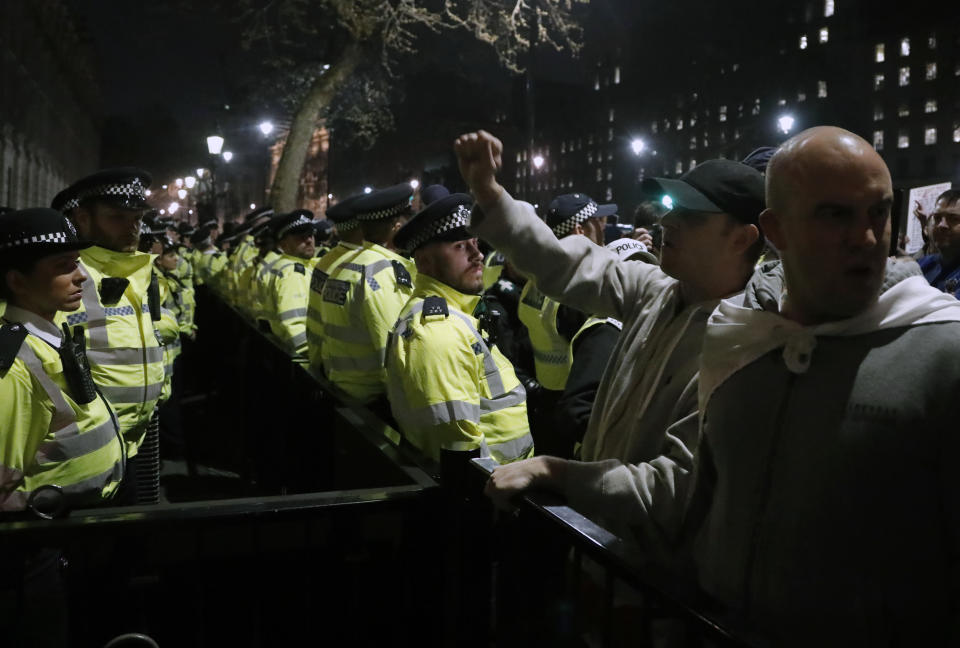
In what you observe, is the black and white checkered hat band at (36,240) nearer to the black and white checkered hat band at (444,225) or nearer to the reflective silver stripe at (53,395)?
the reflective silver stripe at (53,395)

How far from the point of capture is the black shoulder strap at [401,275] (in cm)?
577

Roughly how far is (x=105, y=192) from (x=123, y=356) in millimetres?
1048

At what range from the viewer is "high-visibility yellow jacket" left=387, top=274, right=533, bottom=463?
3.64 metres

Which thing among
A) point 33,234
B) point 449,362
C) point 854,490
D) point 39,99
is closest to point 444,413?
point 449,362

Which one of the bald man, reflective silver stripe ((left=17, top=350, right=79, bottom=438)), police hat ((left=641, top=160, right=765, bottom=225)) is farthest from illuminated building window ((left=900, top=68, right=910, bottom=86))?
the bald man

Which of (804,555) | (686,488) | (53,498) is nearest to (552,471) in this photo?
(686,488)

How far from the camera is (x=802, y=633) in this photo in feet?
5.28

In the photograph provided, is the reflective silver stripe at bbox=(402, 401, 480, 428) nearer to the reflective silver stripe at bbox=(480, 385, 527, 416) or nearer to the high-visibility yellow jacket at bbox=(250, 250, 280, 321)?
the reflective silver stripe at bbox=(480, 385, 527, 416)

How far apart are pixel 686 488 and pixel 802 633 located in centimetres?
48

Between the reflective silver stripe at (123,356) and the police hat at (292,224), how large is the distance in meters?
4.69

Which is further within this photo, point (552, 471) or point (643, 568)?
point (552, 471)

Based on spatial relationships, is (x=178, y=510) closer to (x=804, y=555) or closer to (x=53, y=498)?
(x=53, y=498)

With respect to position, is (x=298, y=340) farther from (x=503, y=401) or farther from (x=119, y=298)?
(x=503, y=401)

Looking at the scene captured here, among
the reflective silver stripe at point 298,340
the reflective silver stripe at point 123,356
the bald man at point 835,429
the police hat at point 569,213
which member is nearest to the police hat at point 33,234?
the reflective silver stripe at point 123,356
